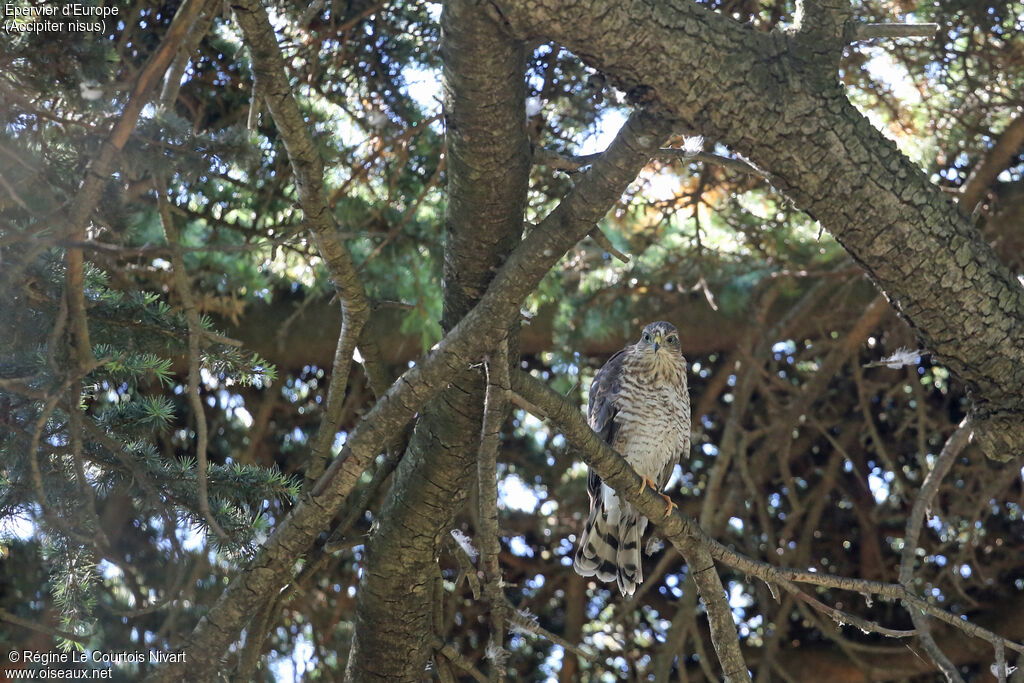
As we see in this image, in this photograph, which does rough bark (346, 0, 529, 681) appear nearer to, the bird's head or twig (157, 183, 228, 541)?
twig (157, 183, 228, 541)

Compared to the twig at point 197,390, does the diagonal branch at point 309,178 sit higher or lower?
higher

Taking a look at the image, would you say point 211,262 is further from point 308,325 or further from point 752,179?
point 752,179

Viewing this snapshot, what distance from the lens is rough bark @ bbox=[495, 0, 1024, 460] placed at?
82.4 inches

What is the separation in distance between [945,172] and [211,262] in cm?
311

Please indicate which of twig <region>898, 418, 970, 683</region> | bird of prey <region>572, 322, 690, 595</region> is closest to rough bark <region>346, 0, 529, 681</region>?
twig <region>898, 418, 970, 683</region>

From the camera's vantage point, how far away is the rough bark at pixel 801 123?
209 cm

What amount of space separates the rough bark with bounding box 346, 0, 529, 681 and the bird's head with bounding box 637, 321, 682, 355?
63.2 inches

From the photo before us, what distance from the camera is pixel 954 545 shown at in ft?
14.8

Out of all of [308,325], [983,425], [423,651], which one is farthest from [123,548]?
[983,425]

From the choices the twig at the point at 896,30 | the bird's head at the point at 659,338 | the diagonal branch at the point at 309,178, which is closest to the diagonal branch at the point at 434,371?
the diagonal branch at the point at 309,178

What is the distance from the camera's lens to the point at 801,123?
7.02 feet

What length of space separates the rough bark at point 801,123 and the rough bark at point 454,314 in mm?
139

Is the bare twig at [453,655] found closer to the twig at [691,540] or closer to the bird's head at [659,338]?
the twig at [691,540]

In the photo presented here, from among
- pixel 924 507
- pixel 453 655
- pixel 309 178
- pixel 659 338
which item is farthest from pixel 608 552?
pixel 309 178
